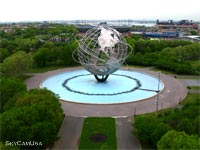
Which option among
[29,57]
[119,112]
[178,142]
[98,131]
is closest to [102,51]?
[119,112]

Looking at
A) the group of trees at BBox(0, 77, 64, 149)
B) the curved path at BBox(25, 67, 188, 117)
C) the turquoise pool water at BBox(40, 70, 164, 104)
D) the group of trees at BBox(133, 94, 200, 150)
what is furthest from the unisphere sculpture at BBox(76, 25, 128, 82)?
the group of trees at BBox(133, 94, 200, 150)

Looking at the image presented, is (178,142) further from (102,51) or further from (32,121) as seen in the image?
(102,51)

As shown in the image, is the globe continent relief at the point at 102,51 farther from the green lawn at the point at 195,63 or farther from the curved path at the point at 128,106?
the green lawn at the point at 195,63

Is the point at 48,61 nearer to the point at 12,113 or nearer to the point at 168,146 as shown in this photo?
the point at 12,113

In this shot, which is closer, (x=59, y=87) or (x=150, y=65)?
(x=59, y=87)

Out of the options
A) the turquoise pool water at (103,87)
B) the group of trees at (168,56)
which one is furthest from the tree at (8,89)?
the group of trees at (168,56)

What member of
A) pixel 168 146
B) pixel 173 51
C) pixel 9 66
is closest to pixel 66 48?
pixel 9 66
